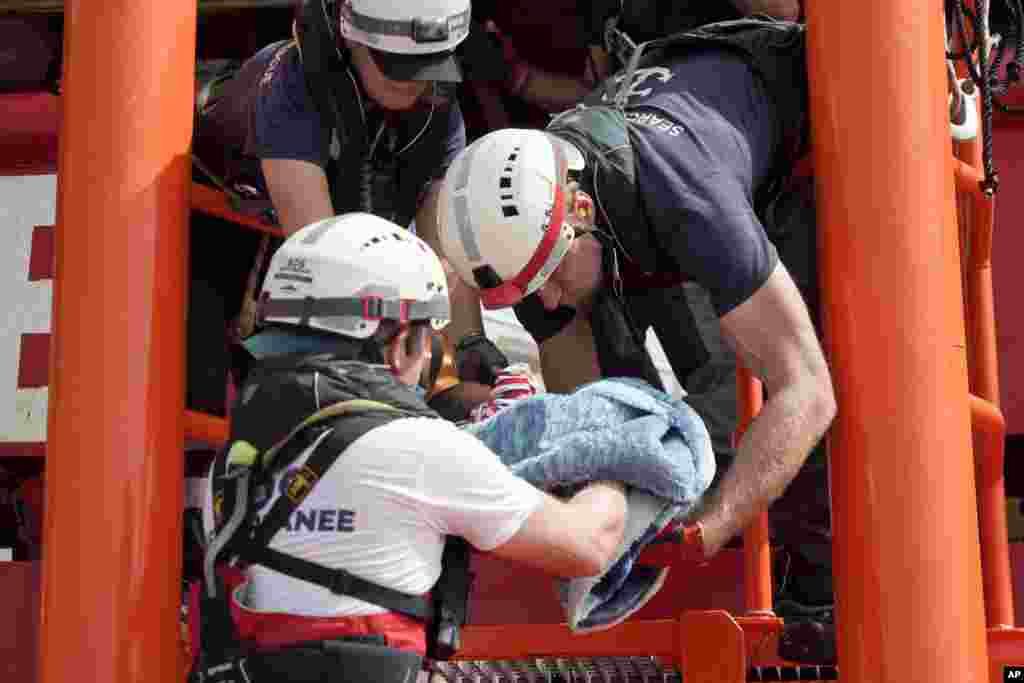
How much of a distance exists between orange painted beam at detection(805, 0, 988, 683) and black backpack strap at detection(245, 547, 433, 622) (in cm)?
90

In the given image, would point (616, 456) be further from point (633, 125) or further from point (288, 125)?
point (288, 125)

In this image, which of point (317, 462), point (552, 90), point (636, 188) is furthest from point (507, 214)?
point (552, 90)

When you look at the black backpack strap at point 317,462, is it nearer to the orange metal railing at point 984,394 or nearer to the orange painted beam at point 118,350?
the orange painted beam at point 118,350

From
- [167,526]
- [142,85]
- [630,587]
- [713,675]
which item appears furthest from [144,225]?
[713,675]

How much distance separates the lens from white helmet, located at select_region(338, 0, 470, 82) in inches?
141

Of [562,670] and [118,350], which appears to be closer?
[118,350]

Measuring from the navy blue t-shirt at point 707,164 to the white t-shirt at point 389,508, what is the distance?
2.43 feet

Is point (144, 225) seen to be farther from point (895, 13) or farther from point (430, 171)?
point (895, 13)

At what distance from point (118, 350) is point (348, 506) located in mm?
749

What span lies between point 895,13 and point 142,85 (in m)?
1.49

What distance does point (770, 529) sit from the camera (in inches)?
173

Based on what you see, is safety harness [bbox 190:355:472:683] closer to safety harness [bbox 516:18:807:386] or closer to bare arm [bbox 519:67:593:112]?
Result: safety harness [bbox 516:18:807:386]

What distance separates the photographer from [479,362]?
397 cm

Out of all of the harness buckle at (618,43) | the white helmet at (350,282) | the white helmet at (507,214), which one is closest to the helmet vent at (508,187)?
the white helmet at (507,214)
